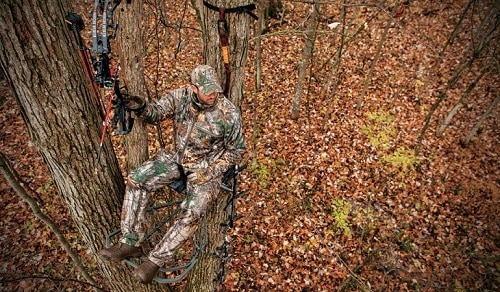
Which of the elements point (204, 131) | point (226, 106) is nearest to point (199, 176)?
point (204, 131)

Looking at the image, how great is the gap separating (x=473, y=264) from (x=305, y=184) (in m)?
4.77

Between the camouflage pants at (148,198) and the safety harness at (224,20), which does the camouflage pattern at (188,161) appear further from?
the safety harness at (224,20)

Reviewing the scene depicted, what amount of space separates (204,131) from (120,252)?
159 centimetres

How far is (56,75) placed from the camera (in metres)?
2.18

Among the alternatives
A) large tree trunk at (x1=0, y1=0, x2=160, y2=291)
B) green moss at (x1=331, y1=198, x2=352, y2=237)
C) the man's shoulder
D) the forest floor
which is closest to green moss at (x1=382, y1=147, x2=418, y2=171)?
the forest floor

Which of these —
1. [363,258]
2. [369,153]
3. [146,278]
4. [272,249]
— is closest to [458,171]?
[369,153]

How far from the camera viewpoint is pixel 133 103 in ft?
9.46

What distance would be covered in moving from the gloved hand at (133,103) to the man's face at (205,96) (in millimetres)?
580

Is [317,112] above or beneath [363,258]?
above

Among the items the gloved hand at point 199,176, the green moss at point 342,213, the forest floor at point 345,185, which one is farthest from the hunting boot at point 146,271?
the green moss at point 342,213

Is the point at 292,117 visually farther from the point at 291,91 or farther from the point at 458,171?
the point at 458,171

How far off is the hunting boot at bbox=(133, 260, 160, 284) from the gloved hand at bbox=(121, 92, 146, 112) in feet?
5.55

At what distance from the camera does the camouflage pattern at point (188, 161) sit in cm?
337

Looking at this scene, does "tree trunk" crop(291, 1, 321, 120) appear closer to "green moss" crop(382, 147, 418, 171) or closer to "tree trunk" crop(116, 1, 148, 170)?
"green moss" crop(382, 147, 418, 171)
